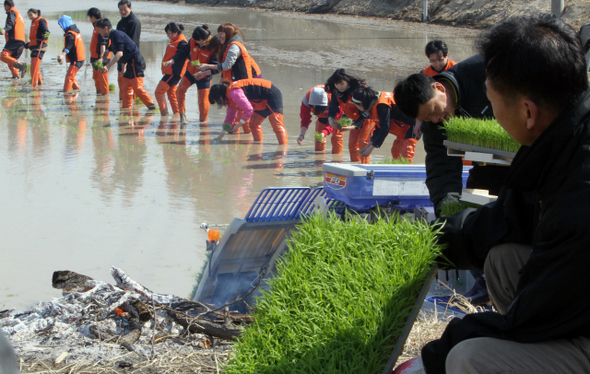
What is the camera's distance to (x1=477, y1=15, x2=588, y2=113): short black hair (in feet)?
5.66

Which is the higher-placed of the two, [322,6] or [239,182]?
[322,6]

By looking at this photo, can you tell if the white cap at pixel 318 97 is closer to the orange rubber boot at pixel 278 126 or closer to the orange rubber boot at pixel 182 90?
the orange rubber boot at pixel 278 126

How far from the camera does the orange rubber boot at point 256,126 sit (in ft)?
32.1

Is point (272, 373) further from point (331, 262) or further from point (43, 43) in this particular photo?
point (43, 43)

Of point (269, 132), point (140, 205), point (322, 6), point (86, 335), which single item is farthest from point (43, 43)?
point (322, 6)

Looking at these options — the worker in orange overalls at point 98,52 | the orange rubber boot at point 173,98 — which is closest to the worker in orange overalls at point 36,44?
the worker in orange overalls at point 98,52

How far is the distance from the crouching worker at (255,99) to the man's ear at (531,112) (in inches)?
304

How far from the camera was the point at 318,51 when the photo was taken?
19609 mm

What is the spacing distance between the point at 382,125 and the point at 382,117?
95 millimetres

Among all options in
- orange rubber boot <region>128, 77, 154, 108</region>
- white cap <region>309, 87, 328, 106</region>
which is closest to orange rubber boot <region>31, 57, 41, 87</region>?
orange rubber boot <region>128, 77, 154, 108</region>

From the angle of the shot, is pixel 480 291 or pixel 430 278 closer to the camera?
pixel 430 278

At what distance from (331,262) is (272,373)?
47 centimetres

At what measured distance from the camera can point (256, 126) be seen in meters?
9.88

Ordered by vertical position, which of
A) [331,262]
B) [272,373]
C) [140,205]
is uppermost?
[331,262]
